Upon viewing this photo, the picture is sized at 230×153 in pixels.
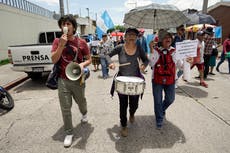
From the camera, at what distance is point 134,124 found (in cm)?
370

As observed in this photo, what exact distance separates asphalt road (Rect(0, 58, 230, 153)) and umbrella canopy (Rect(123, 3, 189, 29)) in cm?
191

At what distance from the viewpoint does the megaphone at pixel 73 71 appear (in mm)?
2920

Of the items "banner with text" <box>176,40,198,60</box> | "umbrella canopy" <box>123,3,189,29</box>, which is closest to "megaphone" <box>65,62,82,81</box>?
"umbrella canopy" <box>123,3,189,29</box>

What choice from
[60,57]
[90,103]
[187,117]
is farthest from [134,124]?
[60,57]

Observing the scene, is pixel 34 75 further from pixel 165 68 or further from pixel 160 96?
pixel 165 68

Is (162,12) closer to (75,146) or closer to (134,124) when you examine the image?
(134,124)

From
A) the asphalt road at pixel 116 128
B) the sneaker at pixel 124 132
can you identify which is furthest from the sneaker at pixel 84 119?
the sneaker at pixel 124 132

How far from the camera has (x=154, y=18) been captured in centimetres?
378

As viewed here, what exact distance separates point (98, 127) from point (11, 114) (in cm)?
222

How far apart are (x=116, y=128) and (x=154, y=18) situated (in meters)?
2.29

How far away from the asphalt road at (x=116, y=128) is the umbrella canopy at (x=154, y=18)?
1.91 metres

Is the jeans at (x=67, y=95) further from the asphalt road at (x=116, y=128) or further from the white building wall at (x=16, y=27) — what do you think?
the white building wall at (x=16, y=27)

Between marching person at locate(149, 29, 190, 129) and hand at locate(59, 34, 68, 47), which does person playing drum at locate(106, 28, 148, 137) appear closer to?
marching person at locate(149, 29, 190, 129)

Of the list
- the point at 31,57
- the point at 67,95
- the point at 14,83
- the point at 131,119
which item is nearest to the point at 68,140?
the point at 67,95
